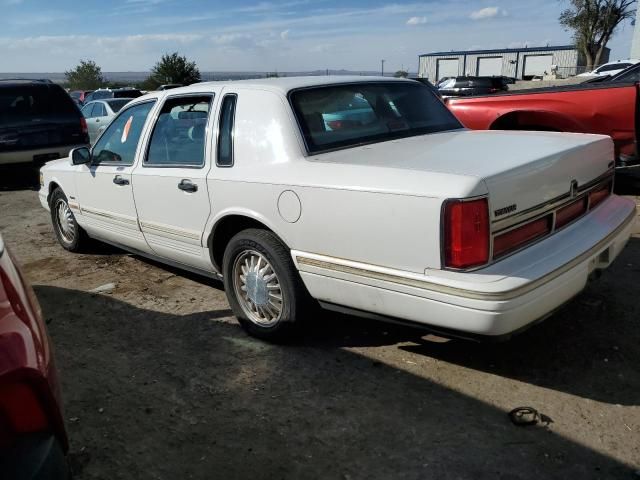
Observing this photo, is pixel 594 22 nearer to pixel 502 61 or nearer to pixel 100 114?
pixel 502 61

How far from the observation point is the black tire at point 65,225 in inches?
232

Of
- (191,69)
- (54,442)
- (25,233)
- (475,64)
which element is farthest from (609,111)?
(475,64)

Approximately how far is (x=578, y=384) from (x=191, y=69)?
4283cm

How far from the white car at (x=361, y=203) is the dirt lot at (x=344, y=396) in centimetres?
41

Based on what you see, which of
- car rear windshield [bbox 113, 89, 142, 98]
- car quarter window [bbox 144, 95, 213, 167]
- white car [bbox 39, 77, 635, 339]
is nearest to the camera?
white car [bbox 39, 77, 635, 339]

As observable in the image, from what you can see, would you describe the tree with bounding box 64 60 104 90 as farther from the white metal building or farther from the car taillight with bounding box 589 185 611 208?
the car taillight with bounding box 589 185 611 208

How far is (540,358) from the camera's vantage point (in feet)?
11.2

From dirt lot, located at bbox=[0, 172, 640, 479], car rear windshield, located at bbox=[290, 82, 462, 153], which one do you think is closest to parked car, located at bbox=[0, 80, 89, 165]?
dirt lot, located at bbox=[0, 172, 640, 479]

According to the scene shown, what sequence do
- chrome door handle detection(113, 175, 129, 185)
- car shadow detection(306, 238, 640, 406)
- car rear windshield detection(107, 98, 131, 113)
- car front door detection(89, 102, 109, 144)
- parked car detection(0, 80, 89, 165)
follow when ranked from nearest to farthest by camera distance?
car shadow detection(306, 238, 640, 406) → chrome door handle detection(113, 175, 129, 185) → parked car detection(0, 80, 89, 165) → car front door detection(89, 102, 109, 144) → car rear windshield detection(107, 98, 131, 113)

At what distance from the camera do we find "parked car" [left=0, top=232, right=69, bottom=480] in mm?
1409

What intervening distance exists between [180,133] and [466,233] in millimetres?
2439

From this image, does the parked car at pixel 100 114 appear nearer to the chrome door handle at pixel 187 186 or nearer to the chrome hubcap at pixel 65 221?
the chrome hubcap at pixel 65 221

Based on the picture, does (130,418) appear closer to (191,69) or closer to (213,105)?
(213,105)

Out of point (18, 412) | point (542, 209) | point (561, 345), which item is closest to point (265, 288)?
point (542, 209)
